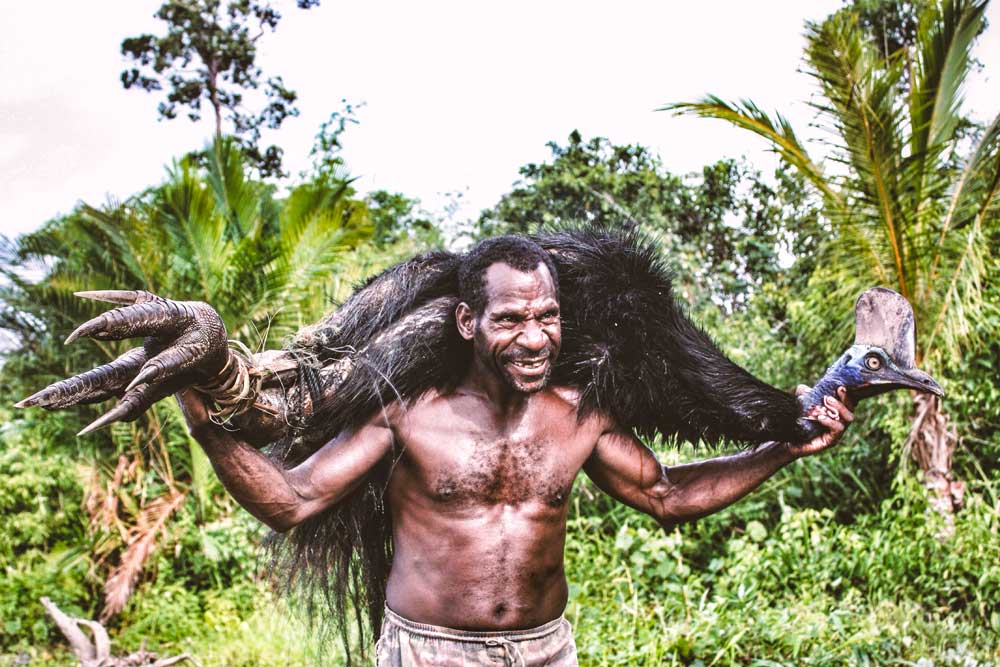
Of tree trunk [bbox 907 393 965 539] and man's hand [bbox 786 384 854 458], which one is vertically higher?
man's hand [bbox 786 384 854 458]

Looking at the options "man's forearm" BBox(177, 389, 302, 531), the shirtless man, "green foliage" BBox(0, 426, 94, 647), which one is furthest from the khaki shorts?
"green foliage" BBox(0, 426, 94, 647)

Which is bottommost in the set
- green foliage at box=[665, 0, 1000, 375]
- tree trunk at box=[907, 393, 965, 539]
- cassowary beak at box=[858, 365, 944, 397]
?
tree trunk at box=[907, 393, 965, 539]

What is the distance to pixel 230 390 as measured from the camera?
1.89 m

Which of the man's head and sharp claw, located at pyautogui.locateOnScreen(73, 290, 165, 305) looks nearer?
sharp claw, located at pyautogui.locateOnScreen(73, 290, 165, 305)

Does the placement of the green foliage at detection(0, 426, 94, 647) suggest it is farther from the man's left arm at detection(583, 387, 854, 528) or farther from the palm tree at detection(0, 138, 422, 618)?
the man's left arm at detection(583, 387, 854, 528)

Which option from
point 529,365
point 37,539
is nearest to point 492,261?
point 529,365

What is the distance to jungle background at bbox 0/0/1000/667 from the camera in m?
5.01

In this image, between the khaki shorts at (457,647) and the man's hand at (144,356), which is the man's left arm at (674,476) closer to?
the khaki shorts at (457,647)

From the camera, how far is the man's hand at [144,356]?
159 centimetres

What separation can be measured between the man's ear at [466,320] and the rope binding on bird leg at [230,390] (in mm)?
538

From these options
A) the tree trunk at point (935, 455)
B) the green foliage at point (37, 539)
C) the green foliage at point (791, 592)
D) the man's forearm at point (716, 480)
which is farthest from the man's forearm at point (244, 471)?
the green foliage at point (37, 539)

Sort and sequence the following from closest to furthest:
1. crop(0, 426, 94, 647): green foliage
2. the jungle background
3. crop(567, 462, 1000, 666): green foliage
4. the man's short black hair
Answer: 1. the man's short black hair
2. crop(567, 462, 1000, 666): green foliage
3. the jungle background
4. crop(0, 426, 94, 647): green foliage

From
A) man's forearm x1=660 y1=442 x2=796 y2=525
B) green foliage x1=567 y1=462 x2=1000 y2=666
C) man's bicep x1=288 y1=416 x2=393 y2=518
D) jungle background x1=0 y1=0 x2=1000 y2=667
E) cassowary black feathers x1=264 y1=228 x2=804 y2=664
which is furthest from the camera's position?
jungle background x1=0 y1=0 x2=1000 y2=667

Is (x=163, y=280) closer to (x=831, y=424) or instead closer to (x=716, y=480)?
(x=716, y=480)
